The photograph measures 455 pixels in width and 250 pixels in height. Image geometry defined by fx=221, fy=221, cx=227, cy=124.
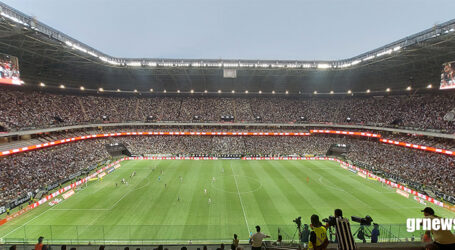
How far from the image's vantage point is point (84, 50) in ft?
131

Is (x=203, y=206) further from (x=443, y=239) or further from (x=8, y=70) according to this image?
(x=8, y=70)

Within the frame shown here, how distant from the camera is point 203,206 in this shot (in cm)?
2672

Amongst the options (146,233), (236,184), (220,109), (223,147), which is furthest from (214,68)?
(146,233)

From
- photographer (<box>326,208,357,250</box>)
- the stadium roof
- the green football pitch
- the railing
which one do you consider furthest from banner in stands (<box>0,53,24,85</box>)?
photographer (<box>326,208,357,250</box>)

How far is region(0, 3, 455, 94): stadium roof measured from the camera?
3197 cm

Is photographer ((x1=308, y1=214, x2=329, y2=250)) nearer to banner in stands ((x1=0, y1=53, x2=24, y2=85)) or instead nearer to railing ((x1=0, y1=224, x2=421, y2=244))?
railing ((x1=0, y1=224, x2=421, y2=244))

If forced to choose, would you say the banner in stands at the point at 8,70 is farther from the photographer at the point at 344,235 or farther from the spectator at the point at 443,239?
the spectator at the point at 443,239

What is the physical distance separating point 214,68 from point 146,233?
4015cm

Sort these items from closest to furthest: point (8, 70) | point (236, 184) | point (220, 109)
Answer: point (8, 70)
point (236, 184)
point (220, 109)

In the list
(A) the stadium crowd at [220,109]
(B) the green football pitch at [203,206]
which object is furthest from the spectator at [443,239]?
(A) the stadium crowd at [220,109]

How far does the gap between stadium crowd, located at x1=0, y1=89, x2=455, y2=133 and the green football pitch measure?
19409 millimetres

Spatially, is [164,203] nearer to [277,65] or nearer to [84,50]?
[84,50]

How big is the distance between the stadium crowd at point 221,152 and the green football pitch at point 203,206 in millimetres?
5778

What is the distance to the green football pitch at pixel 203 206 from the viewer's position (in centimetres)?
2069
